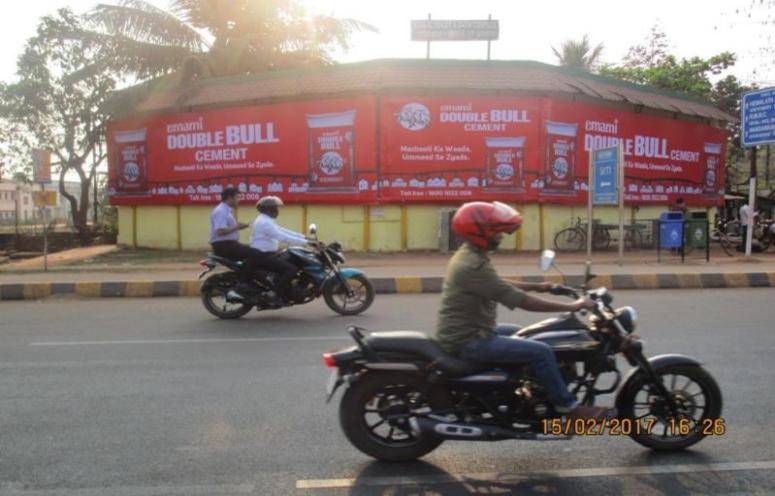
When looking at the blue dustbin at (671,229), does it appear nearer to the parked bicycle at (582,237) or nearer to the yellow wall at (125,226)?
the parked bicycle at (582,237)

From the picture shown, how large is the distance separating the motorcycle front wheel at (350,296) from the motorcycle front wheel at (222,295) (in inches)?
42.7

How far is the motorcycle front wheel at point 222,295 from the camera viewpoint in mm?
8305

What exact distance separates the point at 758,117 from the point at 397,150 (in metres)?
8.06

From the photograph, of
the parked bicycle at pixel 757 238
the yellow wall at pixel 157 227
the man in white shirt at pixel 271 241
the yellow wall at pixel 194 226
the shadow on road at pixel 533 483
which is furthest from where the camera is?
the yellow wall at pixel 157 227

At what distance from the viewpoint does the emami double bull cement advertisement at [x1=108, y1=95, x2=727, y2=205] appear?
50.8 feet

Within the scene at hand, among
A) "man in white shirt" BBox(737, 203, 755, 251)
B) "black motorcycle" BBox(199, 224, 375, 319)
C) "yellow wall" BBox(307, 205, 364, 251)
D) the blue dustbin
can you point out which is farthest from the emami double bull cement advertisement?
"black motorcycle" BBox(199, 224, 375, 319)

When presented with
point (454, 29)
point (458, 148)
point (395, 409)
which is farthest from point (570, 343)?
point (454, 29)

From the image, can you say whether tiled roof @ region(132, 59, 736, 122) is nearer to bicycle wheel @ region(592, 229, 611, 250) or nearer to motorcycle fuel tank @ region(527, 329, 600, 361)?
bicycle wheel @ region(592, 229, 611, 250)

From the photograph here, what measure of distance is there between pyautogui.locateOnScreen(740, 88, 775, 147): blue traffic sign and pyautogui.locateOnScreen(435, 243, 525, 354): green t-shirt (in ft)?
42.7

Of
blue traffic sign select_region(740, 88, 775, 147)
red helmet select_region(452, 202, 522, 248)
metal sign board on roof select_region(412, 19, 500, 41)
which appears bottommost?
red helmet select_region(452, 202, 522, 248)

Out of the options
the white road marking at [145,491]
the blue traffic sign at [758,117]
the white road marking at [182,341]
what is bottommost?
the white road marking at [145,491]

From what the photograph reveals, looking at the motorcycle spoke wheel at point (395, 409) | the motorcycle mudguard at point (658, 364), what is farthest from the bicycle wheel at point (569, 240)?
the motorcycle spoke wheel at point (395, 409)

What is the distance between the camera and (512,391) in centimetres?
343
